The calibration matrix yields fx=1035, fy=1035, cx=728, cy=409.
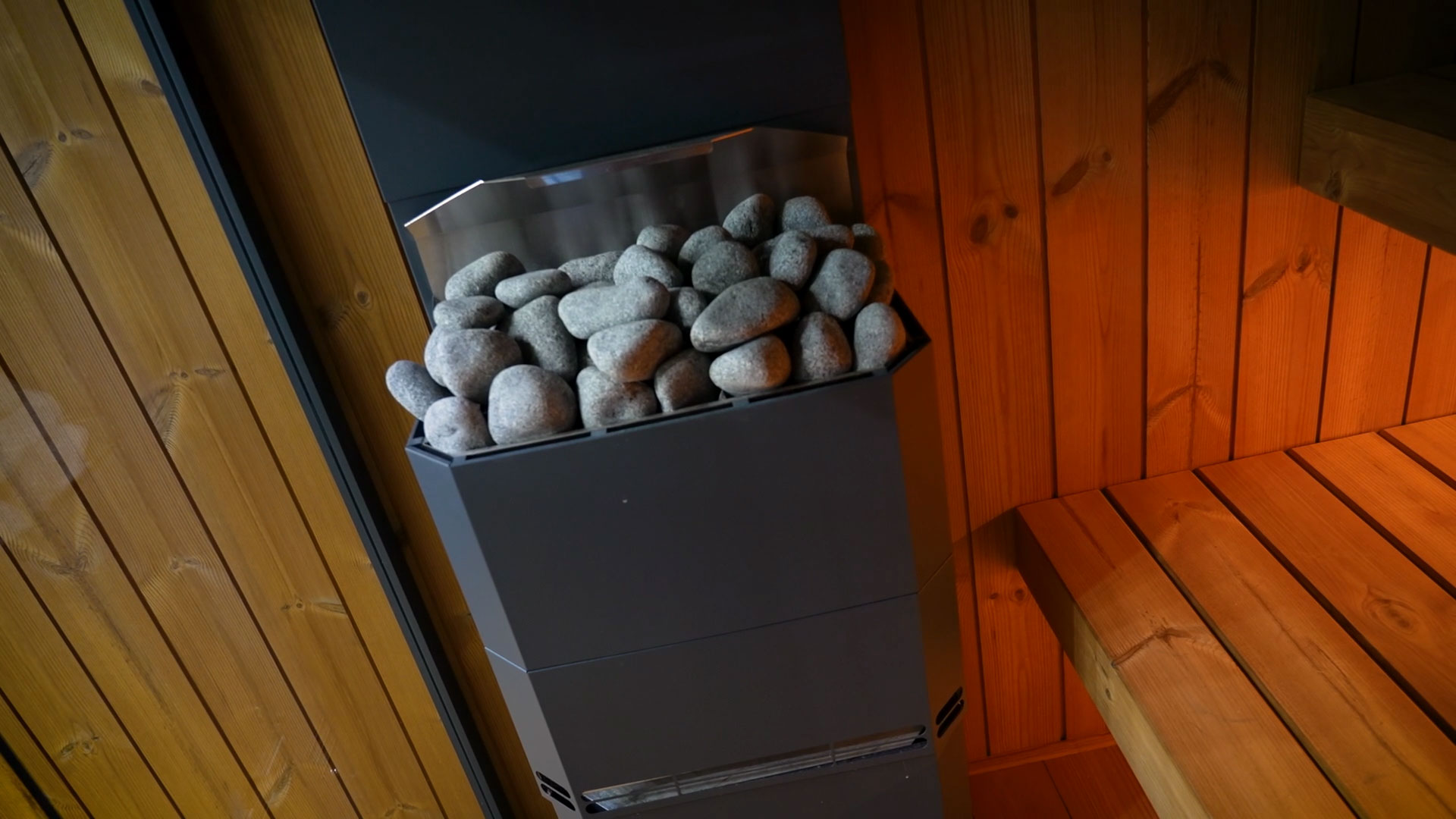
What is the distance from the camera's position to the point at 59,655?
1.61m

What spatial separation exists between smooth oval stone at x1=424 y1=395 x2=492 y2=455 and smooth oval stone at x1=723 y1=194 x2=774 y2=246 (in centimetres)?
34

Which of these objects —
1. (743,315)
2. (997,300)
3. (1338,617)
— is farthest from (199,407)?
(1338,617)

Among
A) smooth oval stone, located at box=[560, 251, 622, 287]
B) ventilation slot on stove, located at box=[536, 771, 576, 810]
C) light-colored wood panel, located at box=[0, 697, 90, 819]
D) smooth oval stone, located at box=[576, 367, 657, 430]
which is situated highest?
smooth oval stone, located at box=[560, 251, 622, 287]

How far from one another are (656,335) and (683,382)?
0.05 metres

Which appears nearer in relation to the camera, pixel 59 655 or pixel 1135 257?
pixel 1135 257

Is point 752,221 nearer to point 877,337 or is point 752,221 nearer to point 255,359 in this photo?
point 877,337

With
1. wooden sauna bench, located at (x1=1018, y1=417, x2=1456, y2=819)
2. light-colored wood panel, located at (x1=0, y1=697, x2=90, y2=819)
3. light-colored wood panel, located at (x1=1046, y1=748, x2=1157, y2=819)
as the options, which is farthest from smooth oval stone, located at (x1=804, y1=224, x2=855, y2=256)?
light-colored wood panel, located at (x1=0, y1=697, x2=90, y2=819)

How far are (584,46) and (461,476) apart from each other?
47 cm

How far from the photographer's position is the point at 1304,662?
3.87 ft

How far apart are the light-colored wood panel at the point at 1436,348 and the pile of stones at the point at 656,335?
0.88 m

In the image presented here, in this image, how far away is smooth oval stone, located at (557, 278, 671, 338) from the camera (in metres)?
1.01

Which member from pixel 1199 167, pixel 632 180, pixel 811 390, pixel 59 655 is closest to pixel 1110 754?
pixel 1199 167

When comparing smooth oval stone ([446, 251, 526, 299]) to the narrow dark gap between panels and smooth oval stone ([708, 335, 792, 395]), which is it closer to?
smooth oval stone ([708, 335, 792, 395])

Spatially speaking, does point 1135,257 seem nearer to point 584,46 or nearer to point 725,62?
point 725,62
